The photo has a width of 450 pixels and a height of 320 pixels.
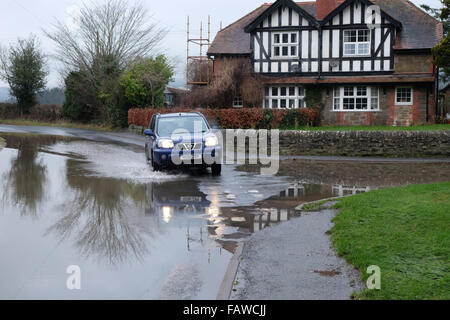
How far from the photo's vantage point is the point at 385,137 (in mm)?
21453

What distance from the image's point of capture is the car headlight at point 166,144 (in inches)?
616

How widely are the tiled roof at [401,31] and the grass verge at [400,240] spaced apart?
963 inches

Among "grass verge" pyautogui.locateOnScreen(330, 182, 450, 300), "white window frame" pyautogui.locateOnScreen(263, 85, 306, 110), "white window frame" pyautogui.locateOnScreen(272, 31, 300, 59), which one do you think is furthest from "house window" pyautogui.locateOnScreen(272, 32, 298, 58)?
"grass verge" pyautogui.locateOnScreen(330, 182, 450, 300)

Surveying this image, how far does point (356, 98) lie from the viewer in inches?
1332

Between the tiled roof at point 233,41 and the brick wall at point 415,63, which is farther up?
the tiled roof at point 233,41

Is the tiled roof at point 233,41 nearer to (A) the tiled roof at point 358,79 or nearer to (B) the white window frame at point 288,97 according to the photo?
(A) the tiled roof at point 358,79

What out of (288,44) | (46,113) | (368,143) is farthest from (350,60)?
(46,113)

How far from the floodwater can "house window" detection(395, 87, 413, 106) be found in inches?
579

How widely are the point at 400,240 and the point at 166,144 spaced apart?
9.34 meters

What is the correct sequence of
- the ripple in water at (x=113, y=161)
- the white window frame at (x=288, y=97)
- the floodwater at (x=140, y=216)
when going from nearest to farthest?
the floodwater at (x=140, y=216) → the ripple in water at (x=113, y=161) → the white window frame at (x=288, y=97)

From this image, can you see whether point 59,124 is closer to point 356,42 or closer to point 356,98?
point 356,98

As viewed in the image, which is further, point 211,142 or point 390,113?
point 390,113

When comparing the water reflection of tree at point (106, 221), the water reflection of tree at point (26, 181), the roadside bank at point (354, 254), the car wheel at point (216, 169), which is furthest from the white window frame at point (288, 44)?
the roadside bank at point (354, 254)

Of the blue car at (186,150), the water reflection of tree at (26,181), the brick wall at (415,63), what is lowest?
the water reflection of tree at (26,181)
